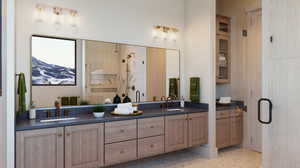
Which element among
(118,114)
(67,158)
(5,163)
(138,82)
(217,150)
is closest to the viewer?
(5,163)

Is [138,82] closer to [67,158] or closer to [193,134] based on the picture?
[193,134]

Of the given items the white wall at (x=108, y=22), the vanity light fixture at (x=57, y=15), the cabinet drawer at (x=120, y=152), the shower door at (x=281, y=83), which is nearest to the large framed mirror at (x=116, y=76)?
the white wall at (x=108, y=22)

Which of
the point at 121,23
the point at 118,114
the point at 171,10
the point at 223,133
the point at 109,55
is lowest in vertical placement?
the point at 223,133

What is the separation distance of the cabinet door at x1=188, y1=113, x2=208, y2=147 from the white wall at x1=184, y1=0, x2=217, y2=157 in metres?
0.10

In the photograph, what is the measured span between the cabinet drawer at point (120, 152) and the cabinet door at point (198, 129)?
1065mm

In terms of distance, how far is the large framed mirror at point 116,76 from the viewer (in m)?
3.10

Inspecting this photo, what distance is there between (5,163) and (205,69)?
3131 millimetres

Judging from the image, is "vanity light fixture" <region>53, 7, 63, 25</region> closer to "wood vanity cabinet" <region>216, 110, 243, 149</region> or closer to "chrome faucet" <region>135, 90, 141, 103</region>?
"chrome faucet" <region>135, 90, 141, 103</region>

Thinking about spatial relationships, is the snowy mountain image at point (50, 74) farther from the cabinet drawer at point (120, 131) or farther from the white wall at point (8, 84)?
the cabinet drawer at point (120, 131)

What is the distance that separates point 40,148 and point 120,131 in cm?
95

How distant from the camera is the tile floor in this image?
3.49m

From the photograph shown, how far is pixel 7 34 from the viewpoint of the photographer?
2.17 metres

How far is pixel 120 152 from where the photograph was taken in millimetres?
2936

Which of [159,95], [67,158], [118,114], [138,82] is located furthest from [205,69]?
[67,158]
